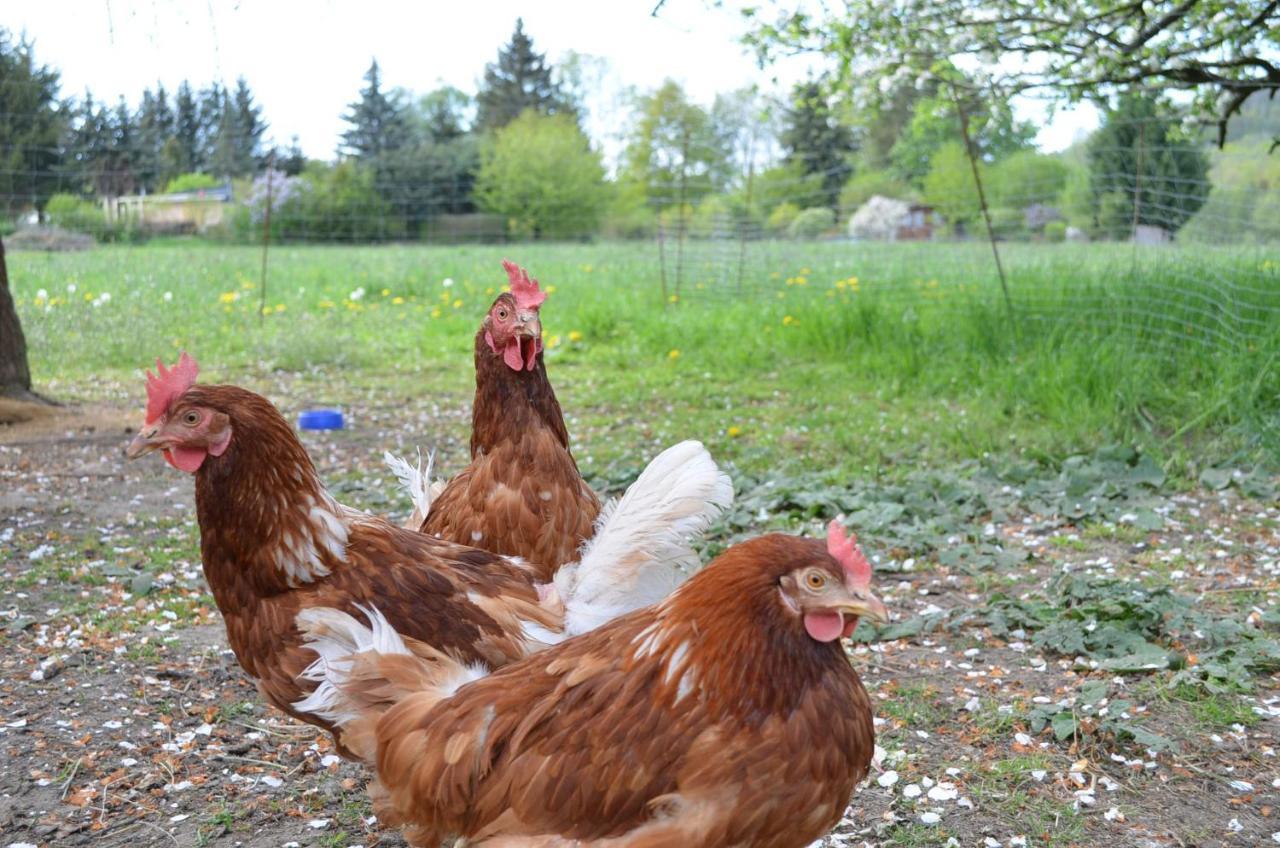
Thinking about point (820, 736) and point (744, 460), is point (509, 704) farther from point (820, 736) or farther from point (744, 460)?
point (744, 460)

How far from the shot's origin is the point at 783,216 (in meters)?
17.6

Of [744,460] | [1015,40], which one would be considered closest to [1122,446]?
[744,460]

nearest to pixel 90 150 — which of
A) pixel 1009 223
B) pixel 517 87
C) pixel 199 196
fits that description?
pixel 199 196

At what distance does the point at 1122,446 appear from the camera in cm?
633

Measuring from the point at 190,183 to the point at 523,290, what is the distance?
2002 centimetres

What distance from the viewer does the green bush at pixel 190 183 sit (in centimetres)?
1973

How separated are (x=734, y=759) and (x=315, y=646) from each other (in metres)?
1.18

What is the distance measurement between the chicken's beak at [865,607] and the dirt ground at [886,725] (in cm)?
127

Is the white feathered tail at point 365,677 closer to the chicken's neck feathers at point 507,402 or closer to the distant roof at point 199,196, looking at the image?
the chicken's neck feathers at point 507,402

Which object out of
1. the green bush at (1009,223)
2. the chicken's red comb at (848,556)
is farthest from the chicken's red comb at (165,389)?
the green bush at (1009,223)

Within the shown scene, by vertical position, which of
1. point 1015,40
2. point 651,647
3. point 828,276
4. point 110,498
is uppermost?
point 1015,40

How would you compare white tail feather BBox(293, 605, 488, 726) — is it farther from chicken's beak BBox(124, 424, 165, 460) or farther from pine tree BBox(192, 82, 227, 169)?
pine tree BBox(192, 82, 227, 169)

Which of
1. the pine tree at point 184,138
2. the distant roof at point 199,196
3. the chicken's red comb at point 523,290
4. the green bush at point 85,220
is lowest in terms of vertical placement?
the chicken's red comb at point 523,290

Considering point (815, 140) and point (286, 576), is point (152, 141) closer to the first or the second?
point (286, 576)
